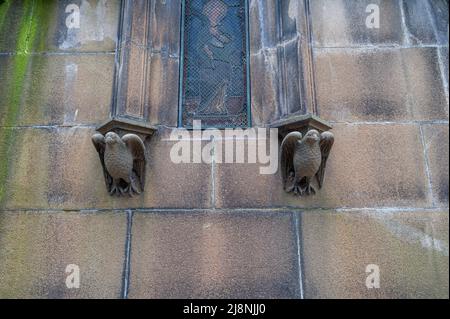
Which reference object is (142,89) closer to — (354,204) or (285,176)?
(285,176)

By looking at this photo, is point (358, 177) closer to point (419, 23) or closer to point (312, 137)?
point (312, 137)

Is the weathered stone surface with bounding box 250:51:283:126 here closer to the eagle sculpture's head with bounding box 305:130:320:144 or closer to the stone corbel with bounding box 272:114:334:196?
the stone corbel with bounding box 272:114:334:196

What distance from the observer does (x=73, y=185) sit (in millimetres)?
5629

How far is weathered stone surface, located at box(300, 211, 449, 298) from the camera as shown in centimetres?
516

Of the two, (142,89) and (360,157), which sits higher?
(142,89)

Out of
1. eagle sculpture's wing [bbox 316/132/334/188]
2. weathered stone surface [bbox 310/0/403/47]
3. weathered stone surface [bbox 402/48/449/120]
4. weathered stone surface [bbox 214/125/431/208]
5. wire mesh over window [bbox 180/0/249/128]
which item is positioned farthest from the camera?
weathered stone surface [bbox 310/0/403/47]

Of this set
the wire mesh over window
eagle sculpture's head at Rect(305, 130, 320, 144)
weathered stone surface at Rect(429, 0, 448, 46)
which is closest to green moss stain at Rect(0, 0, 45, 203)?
the wire mesh over window

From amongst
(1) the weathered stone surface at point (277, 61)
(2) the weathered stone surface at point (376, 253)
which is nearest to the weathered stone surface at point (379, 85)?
(1) the weathered stone surface at point (277, 61)

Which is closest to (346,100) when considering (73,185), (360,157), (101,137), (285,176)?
(360,157)

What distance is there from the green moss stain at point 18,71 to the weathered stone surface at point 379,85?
3172 mm

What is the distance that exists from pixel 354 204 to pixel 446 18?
2532 millimetres

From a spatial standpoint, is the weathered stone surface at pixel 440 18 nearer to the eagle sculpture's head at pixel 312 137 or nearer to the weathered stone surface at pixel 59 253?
the eagle sculpture's head at pixel 312 137

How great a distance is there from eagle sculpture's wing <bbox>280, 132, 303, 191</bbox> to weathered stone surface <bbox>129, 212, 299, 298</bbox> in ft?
1.22

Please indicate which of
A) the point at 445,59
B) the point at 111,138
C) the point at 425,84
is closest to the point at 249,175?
the point at 111,138
